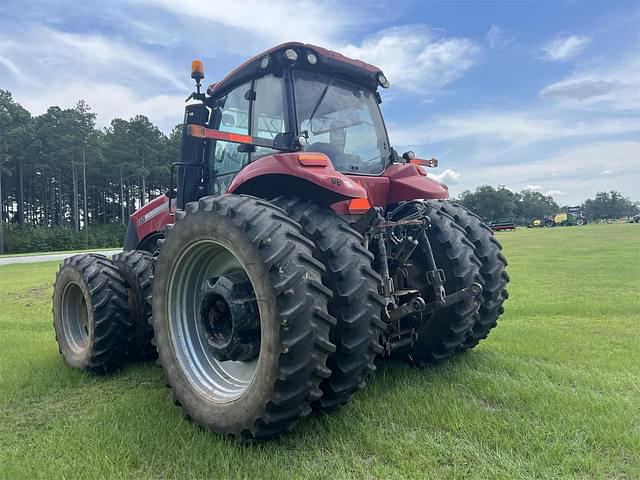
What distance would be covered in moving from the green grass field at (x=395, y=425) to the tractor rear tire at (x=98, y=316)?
0.16m

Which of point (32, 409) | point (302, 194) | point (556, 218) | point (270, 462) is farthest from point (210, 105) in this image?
point (556, 218)

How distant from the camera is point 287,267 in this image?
2.44 m

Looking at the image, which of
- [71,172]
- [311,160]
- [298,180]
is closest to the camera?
[311,160]

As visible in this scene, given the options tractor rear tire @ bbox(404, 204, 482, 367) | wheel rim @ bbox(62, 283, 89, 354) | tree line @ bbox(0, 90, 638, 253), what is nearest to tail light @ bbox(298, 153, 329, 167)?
tractor rear tire @ bbox(404, 204, 482, 367)

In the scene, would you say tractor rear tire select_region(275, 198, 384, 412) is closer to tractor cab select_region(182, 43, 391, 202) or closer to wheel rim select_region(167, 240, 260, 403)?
wheel rim select_region(167, 240, 260, 403)

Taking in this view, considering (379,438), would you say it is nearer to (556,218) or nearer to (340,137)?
(340,137)

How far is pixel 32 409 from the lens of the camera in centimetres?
333

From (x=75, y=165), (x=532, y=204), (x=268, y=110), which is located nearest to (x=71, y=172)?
(x=75, y=165)

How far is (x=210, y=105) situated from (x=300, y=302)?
277 centimetres

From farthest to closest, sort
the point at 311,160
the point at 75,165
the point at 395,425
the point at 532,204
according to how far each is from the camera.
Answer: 1. the point at 532,204
2. the point at 75,165
3. the point at 311,160
4. the point at 395,425

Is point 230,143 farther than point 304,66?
Yes

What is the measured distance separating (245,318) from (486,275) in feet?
7.48

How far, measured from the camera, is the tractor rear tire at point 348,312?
2604 mm

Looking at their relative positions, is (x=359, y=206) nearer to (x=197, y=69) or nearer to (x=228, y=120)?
(x=228, y=120)
